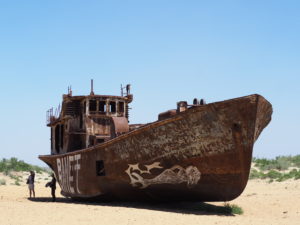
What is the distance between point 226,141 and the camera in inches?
394

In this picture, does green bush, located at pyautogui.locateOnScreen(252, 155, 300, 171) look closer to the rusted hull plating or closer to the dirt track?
the dirt track

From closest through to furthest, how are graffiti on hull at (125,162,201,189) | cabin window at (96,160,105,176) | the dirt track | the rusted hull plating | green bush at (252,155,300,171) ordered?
the dirt track < the rusted hull plating < graffiti on hull at (125,162,201,189) < cabin window at (96,160,105,176) < green bush at (252,155,300,171)

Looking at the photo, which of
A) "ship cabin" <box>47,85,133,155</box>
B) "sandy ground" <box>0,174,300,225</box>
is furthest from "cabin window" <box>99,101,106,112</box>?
"sandy ground" <box>0,174,300,225</box>

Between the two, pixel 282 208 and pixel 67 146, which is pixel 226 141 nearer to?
pixel 282 208

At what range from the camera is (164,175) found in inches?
432

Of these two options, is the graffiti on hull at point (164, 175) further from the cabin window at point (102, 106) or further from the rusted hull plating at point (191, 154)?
the cabin window at point (102, 106)

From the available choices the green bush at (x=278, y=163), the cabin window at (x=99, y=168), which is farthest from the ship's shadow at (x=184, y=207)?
the green bush at (x=278, y=163)

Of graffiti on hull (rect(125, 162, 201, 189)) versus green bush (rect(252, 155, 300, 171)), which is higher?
green bush (rect(252, 155, 300, 171))

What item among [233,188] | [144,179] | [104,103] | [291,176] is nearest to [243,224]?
[233,188]

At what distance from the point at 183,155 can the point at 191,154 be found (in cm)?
23

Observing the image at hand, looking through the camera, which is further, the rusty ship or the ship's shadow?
the ship's shadow

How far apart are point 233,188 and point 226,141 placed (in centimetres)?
141

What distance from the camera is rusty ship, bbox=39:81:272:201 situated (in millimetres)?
9938

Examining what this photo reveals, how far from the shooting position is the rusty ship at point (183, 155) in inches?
391
